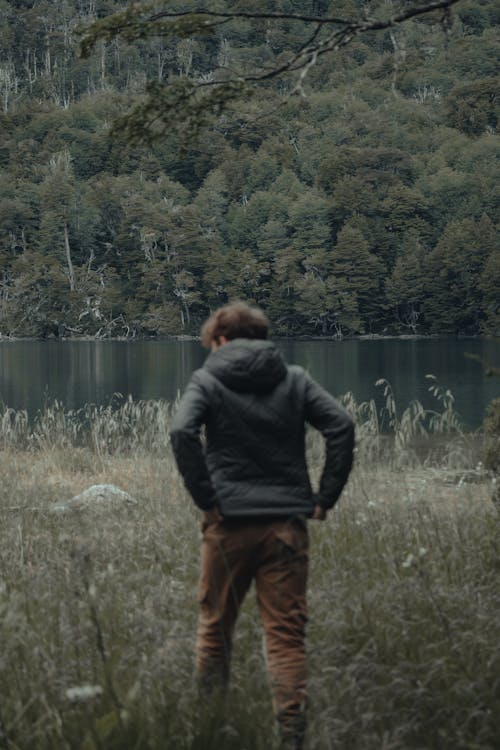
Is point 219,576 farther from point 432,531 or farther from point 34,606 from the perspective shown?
point 432,531

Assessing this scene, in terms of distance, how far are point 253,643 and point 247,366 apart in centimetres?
126

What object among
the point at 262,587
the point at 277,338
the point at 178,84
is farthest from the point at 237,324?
the point at 277,338

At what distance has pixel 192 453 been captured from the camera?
10.6ft

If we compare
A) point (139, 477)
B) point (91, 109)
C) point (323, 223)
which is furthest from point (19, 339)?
point (139, 477)

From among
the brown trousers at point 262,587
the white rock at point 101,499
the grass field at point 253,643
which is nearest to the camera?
the grass field at point 253,643

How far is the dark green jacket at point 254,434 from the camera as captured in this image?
324 centimetres

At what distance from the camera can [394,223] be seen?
94.6 meters

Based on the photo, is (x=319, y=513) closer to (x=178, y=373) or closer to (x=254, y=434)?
(x=254, y=434)

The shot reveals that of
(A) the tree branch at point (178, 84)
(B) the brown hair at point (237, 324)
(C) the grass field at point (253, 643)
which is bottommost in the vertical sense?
(C) the grass field at point (253, 643)

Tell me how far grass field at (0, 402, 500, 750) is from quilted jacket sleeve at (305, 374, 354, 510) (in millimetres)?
359

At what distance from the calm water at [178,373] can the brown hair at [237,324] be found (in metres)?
17.7

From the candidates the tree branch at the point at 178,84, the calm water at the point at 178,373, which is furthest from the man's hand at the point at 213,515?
the calm water at the point at 178,373

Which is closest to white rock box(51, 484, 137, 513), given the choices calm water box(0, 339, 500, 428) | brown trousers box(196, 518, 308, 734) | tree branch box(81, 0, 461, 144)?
tree branch box(81, 0, 461, 144)

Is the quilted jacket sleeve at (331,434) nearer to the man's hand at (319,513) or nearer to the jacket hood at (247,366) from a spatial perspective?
the man's hand at (319,513)
